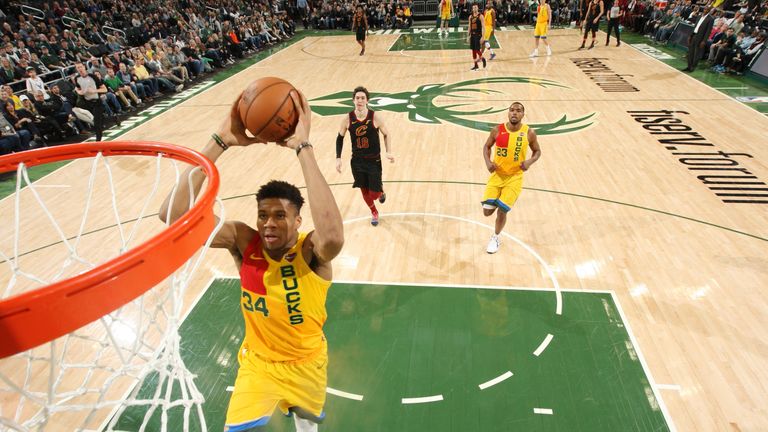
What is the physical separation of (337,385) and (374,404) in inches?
13.2

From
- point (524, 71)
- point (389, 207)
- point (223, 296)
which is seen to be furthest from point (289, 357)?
point (524, 71)

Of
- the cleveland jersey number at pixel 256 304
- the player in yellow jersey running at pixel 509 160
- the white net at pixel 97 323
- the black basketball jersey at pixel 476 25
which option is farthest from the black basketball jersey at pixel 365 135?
the black basketball jersey at pixel 476 25

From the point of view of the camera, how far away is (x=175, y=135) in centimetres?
931

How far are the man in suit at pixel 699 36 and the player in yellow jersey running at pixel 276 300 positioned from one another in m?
13.3

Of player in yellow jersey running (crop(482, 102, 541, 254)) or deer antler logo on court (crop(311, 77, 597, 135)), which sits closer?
player in yellow jersey running (crop(482, 102, 541, 254))

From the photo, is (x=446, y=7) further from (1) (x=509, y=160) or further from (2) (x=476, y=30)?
(1) (x=509, y=160)

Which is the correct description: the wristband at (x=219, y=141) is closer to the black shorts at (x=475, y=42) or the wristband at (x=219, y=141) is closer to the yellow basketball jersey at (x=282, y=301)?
the yellow basketball jersey at (x=282, y=301)

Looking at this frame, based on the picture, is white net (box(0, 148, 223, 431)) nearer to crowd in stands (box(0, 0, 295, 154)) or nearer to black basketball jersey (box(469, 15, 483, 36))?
crowd in stands (box(0, 0, 295, 154))

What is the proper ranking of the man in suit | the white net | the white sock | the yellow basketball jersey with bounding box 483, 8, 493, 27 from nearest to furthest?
the white net < the white sock < the man in suit < the yellow basketball jersey with bounding box 483, 8, 493, 27

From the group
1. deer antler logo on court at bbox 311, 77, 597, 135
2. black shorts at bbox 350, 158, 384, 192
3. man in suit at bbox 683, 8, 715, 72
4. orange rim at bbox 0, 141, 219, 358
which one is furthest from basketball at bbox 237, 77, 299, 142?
man in suit at bbox 683, 8, 715, 72

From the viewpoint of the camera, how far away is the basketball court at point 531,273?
11.4 feet

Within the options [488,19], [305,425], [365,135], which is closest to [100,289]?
[305,425]

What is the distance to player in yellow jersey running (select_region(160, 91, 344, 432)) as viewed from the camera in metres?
2.28

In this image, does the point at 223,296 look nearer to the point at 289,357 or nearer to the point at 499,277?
the point at 289,357
